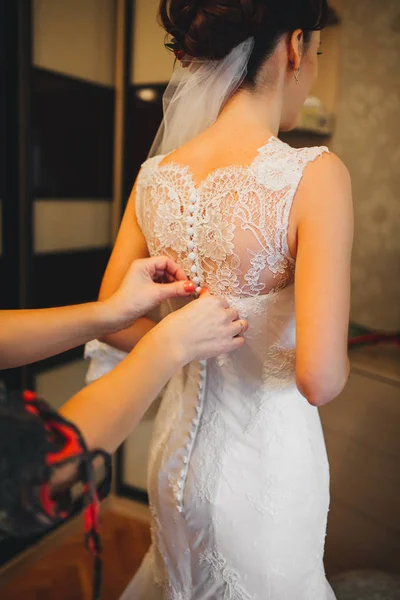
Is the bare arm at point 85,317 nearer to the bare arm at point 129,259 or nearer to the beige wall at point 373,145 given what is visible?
the bare arm at point 129,259

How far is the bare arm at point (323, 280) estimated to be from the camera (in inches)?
35.0

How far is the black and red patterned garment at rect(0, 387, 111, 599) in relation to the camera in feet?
1.76

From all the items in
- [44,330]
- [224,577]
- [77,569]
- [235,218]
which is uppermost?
[235,218]

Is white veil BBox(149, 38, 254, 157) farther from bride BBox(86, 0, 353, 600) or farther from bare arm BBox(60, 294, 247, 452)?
bare arm BBox(60, 294, 247, 452)

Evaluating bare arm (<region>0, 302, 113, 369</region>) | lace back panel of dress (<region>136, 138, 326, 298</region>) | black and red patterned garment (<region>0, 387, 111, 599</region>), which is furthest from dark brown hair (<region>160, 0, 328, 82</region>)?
black and red patterned garment (<region>0, 387, 111, 599</region>)

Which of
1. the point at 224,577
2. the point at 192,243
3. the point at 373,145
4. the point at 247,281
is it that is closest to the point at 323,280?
the point at 247,281

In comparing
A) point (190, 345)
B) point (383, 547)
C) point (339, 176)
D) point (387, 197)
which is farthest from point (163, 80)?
point (383, 547)

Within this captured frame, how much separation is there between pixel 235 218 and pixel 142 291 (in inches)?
9.4

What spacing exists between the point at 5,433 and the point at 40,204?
188 cm

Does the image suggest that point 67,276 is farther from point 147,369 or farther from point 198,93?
point 147,369

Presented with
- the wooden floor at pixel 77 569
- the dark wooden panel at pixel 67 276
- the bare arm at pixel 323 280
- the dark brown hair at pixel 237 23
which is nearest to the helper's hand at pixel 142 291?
the bare arm at pixel 323 280

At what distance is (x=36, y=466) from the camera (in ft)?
1.76

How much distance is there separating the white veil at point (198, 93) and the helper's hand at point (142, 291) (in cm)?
35

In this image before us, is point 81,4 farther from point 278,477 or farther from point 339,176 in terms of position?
point 278,477
